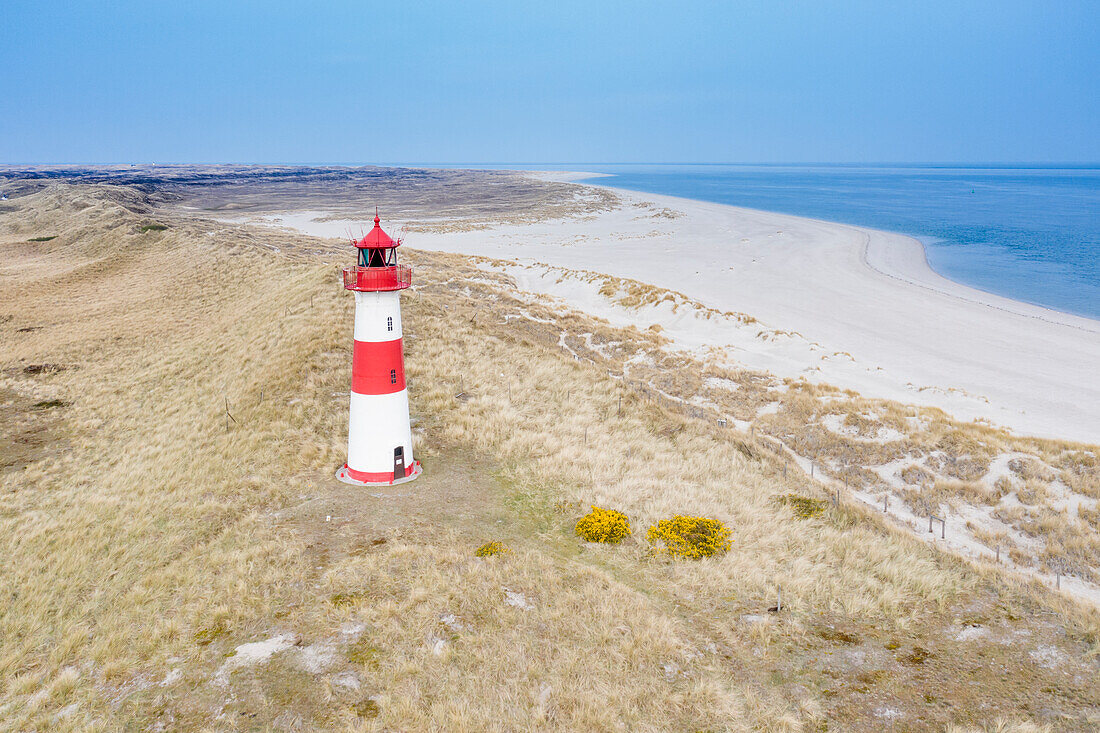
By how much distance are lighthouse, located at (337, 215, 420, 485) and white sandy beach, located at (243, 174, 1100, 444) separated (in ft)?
64.4

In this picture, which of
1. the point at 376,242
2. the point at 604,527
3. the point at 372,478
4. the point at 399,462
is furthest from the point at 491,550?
the point at 376,242

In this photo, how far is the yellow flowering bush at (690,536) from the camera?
1139cm

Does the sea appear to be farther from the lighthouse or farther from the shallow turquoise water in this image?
the lighthouse

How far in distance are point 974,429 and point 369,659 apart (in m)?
20.4

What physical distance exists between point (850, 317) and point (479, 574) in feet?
111

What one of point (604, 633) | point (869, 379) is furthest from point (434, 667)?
point (869, 379)

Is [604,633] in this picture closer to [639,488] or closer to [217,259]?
[639,488]

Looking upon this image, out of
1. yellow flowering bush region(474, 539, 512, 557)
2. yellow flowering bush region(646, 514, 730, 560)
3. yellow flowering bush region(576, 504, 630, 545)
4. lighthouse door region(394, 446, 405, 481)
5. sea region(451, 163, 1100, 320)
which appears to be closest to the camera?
yellow flowering bush region(474, 539, 512, 557)

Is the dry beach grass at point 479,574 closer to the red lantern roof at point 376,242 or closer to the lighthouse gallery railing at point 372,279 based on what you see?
the lighthouse gallery railing at point 372,279

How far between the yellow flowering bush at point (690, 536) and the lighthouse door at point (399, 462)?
572cm

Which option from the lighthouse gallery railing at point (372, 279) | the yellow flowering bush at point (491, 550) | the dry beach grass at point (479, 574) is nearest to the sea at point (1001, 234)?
the dry beach grass at point (479, 574)

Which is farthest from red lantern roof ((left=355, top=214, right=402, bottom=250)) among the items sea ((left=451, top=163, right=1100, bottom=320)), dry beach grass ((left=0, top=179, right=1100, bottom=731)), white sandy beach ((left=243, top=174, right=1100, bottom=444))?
sea ((left=451, top=163, right=1100, bottom=320))

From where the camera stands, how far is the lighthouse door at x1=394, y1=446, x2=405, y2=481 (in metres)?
13.2

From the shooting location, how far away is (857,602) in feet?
32.6
